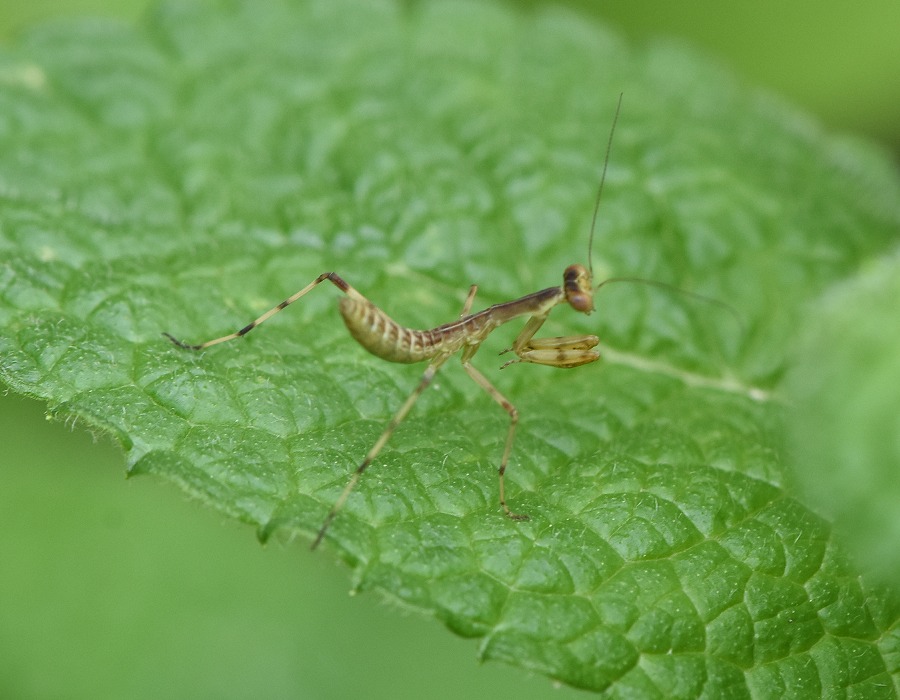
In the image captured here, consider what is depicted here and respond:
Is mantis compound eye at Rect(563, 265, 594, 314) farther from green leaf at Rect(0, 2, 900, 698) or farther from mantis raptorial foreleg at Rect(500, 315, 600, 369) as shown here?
green leaf at Rect(0, 2, 900, 698)

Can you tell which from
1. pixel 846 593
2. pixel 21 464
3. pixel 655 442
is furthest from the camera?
pixel 21 464

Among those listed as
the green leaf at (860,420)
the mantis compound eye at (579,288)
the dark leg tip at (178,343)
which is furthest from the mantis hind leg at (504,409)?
the green leaf at (860,420)

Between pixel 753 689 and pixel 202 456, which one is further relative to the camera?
pixel 202 456

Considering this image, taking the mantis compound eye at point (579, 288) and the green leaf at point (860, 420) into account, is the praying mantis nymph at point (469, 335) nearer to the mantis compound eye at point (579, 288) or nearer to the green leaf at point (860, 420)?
the mantis compound eye at point (579, 288)

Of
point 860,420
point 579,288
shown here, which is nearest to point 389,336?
point 579,288

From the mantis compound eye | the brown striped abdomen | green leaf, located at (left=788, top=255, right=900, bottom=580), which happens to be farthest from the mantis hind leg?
green leaf, located at (left=788, top=255, right=900, bottom=580)

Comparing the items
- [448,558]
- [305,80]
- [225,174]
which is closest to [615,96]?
[305,80]

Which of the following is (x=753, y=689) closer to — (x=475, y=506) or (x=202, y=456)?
(x=475, y=506)
